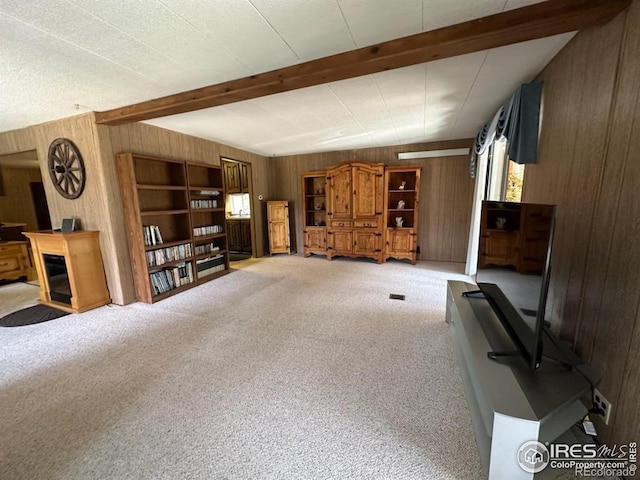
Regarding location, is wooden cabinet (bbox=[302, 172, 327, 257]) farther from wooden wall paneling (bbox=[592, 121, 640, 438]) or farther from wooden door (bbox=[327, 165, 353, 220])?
wooden wall paneling (bbox=[592, 121, 640, 438])

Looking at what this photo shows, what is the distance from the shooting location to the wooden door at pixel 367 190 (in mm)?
4668

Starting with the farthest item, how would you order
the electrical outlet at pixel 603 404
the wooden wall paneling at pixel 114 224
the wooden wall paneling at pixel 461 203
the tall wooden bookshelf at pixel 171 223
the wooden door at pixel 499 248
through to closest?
the wooden wall paneling at pixel 461 203 → the tall wooden bookshelf at pixel 171 223 → the wooden wall paneling at pixel 114 224 → the wooden door at pixel 499 248 → the electrical outlet at pixel 603 404

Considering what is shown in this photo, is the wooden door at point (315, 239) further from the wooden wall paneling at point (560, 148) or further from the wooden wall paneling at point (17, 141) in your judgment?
the wooden wall paneling at point (17, 141)

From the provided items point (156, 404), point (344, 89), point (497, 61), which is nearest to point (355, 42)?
point (344, 89)

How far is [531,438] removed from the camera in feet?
3.35

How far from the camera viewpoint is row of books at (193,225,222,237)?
13.0 ft

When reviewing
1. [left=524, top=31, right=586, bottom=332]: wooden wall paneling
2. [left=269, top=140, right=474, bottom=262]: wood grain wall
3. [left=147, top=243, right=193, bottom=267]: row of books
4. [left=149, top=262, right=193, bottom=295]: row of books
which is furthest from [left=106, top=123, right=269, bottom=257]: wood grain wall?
[left=524, top=31, right=586, bottom=332]: wooden wall paneling

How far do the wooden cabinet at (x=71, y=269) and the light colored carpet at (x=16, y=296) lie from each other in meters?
0.24

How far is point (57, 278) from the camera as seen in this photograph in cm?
311

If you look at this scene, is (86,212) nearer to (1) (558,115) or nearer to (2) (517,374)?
(2) (517,374)

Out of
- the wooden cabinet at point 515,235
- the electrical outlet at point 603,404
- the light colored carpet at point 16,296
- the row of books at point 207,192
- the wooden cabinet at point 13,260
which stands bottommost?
the light colored carpet at point 16,296

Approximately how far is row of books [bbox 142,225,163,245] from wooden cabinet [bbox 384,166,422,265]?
12.1 ft

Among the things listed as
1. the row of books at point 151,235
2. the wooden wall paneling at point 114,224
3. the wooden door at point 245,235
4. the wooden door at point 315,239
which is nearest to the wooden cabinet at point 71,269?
the wooden wall paneling at point 114,224

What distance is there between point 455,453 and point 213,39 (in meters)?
2.72
